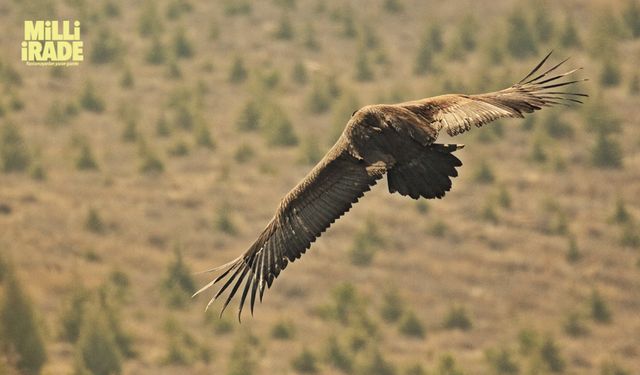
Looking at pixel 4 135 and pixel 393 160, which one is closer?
pixel 393 160

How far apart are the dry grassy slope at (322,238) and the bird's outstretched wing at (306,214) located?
653 inches

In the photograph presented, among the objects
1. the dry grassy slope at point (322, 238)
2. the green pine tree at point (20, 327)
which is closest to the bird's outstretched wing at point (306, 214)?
the green pine tree at point (20, 327)

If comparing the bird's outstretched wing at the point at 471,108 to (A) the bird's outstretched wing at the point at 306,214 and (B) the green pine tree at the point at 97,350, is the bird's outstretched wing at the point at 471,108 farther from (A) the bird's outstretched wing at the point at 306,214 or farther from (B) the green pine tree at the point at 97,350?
(B) the green pine tree at the point at 97,350

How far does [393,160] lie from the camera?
13812 mm

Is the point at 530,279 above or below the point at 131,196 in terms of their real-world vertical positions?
below

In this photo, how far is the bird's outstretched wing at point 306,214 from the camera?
46.7 feet

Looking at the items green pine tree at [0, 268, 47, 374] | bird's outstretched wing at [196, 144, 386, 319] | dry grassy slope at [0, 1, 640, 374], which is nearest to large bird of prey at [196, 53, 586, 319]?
bird's outstretched wing at [196, 144, 386, 319]

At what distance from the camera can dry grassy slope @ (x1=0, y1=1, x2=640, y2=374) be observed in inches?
1315

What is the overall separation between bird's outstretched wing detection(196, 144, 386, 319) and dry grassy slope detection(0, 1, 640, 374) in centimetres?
1660

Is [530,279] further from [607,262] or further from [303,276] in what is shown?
[303,276]

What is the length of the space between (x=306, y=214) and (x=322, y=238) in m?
20.8

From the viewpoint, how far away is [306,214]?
1435cm

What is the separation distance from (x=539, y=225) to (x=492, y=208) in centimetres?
119

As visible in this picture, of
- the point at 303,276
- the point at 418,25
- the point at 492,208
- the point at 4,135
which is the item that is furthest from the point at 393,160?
the point at 418,25
